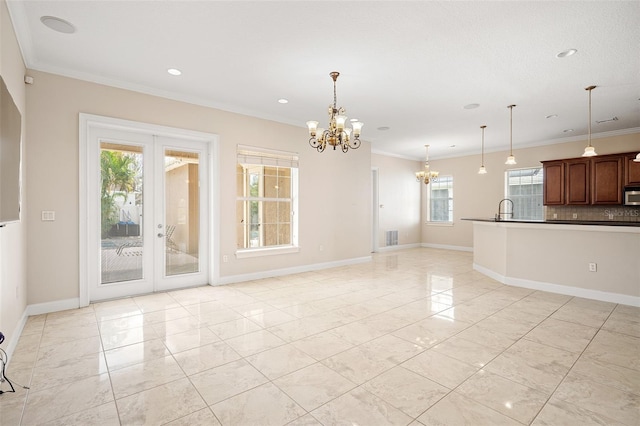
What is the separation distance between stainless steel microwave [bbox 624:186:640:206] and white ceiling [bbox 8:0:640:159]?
154cm

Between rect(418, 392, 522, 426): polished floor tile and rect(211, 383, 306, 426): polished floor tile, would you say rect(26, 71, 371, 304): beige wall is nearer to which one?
rect(211, 383, 306, 426): polished floor tile

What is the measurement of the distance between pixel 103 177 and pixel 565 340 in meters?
5.81

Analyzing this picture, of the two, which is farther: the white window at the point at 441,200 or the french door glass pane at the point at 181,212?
the white window at the point at 441,200

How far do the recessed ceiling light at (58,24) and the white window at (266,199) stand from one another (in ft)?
8.89

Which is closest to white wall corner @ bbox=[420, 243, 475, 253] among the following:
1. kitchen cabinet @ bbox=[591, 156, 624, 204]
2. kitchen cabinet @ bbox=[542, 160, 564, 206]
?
kitchen cabinet @ bbox=[542, 160, 564, 206]

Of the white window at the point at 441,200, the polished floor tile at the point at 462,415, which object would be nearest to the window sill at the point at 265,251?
the polished floor tile at the point at 462,415

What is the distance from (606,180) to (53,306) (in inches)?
389

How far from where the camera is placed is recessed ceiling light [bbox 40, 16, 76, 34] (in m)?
2.94

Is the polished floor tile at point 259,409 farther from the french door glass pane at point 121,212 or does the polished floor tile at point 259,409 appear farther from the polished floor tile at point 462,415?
the french door glass pane at point 121,212

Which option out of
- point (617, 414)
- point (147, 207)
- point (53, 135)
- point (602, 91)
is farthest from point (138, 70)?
point (602, 91)

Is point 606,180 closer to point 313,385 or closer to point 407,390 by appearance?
point 407,390

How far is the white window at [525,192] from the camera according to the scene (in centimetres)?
827

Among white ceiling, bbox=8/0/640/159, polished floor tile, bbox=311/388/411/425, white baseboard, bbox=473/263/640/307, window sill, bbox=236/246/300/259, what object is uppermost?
white ceiling, bbox=8/0/640/159

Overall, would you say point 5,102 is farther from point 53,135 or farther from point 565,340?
point 565,340
